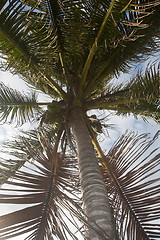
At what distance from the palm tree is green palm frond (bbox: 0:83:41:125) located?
2 cm

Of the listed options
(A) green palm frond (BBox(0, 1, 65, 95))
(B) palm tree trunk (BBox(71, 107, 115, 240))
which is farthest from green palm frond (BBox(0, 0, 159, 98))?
(B) palm tree trunk (BBox(71, 107, 115, 240))

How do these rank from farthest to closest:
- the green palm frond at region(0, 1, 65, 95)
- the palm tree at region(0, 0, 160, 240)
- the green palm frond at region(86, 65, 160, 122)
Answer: the green palm frond at region(86, 65, 160, 122) → the green palm frond at region(0, 1, 65, 95) → the palm tree at region(0, 0, 160, 240)

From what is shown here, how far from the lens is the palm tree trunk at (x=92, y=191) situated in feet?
6.70

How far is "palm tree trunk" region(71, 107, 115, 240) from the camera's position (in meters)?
2.04

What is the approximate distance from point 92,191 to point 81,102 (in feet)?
6.72

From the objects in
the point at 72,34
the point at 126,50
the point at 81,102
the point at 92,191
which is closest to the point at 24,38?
the point at 72,34

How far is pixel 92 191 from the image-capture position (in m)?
2.44

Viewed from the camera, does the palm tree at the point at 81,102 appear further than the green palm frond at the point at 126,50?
No

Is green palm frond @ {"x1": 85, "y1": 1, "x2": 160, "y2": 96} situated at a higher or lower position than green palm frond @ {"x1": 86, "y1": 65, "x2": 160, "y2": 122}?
higher

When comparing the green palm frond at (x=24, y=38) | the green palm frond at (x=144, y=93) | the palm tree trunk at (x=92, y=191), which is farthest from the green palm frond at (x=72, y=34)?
the palm tree trunk at (x=92, y=191)

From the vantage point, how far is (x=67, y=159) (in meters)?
3.54

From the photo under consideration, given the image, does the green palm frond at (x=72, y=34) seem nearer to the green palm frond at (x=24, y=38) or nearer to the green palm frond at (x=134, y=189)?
the green palm frond at (x=24, y=38)

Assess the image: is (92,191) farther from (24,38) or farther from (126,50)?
(126,50)

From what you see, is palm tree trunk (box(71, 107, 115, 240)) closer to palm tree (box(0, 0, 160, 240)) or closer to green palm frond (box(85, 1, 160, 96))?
palm tree (box(0, 0, 160, 240))
